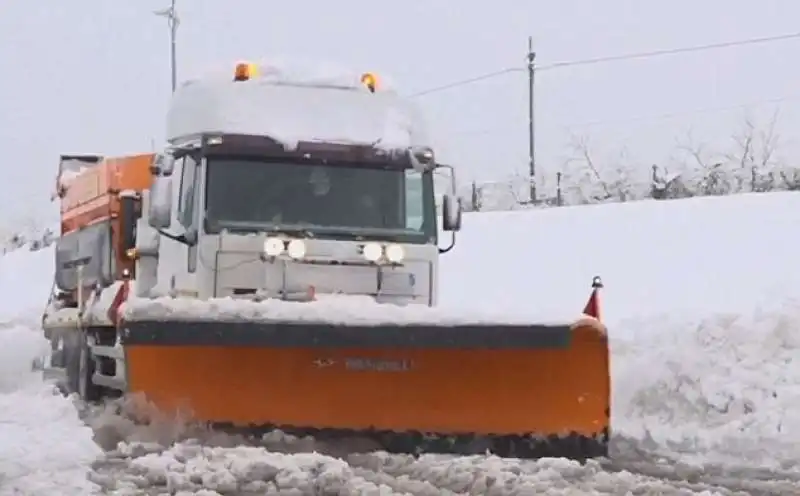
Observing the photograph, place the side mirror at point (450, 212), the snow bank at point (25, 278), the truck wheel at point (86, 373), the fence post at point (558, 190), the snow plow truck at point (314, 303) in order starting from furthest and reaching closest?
the fence post at point (558, 190)
the snow bank at point (25, 278)
the truck wheel at point (86, 373)
the side mirror at point (450, 212)
the snow plow truck at point (314, 303)

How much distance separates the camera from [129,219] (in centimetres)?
1007

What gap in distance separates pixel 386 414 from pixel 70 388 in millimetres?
3992

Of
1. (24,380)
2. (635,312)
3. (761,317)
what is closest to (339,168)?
(761,317)

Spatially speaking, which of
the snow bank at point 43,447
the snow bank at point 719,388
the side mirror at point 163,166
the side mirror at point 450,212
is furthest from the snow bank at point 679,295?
the snow bank at point 43,447

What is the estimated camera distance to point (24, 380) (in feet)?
40.2

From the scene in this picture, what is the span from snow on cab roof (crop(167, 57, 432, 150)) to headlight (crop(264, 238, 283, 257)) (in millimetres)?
735

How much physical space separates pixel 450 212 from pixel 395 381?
73.5 inches

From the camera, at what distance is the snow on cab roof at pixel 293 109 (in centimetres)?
855

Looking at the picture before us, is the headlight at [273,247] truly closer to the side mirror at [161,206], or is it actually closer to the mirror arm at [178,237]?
the mirror arm at [178,237]

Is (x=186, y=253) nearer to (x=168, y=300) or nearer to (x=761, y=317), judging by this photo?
(x=168, y=300)

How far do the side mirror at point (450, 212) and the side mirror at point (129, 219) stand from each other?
2655mm

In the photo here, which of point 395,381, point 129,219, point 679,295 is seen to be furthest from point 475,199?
point 395,381

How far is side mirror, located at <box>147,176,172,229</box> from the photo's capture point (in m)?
8.42

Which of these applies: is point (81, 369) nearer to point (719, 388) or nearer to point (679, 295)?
point (719, 388)
